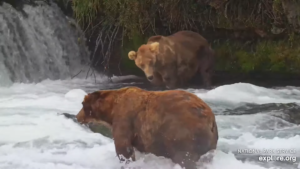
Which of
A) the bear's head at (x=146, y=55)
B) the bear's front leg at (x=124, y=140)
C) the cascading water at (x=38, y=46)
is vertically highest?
the bear's front leg at (x=124, y=140)

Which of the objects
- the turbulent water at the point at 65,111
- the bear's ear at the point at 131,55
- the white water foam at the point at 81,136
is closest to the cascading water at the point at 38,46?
the turbulent water at the point at 65,111

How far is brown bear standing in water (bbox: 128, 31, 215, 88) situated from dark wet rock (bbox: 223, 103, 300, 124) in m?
1.19

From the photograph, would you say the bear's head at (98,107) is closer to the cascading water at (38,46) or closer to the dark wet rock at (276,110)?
the dark wet rock at (276,110)

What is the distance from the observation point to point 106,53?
753 cm

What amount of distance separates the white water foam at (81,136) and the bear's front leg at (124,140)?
0.09m

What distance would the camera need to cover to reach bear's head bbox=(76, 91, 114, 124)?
10.4 ft

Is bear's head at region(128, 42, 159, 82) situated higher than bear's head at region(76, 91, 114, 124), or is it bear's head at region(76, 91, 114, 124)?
bear's head at region(76, 91, 114, 124)

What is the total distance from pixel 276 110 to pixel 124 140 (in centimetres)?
234

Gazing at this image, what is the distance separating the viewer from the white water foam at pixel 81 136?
3236 mm

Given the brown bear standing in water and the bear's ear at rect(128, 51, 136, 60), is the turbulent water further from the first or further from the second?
the bear's ear at rect(128, 51, 136, 60)

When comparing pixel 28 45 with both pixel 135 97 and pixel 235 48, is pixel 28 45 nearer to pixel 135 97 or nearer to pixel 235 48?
pixel 235 48

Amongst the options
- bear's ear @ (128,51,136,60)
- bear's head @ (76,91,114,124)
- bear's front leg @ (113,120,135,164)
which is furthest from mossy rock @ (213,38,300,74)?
bear's front leg @ (113,120,135,164)

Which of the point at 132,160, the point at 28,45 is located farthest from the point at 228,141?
the point at 28,45

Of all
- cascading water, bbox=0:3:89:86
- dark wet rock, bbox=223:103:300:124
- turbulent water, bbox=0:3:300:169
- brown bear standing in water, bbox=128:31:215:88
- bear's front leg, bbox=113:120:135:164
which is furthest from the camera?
cascading water, bbox=0:3:89:86
